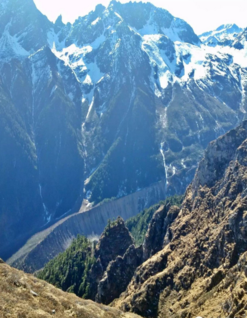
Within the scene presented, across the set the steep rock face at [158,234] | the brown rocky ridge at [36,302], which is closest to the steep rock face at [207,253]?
the steep rock face at [158,234]

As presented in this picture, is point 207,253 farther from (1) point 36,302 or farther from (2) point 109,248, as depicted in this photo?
(2) point 109,248

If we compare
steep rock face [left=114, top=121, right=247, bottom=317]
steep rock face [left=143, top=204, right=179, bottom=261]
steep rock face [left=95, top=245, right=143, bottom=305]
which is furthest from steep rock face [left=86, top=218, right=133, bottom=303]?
steep rock face [left=114, top=121, right=247, bottom=317]

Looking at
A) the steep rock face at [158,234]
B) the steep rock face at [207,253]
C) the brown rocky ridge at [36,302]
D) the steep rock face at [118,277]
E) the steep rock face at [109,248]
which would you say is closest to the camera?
→ the brown rocky ridge at [36,302]

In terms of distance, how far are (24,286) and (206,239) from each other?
45753 mm

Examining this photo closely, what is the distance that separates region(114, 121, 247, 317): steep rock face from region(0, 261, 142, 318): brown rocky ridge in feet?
56.3

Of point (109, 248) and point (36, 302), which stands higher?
point (36, 302)

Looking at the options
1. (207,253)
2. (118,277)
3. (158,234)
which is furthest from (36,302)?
(158,234)

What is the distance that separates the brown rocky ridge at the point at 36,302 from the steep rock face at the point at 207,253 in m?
17.1

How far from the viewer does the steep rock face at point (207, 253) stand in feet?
223

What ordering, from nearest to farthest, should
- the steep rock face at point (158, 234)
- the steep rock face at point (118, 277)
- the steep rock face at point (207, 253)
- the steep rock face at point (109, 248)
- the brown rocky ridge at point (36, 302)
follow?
the brown rocky ridge at point (36, 302), the steep rock face at point (207, 253), the steep rock face at point (118, 277), the steep rock face at point (158, 234), the steep rock face at point (109, 248)

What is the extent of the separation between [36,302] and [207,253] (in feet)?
136

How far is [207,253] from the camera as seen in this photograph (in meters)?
80.9

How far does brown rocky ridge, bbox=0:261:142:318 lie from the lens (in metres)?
51.2

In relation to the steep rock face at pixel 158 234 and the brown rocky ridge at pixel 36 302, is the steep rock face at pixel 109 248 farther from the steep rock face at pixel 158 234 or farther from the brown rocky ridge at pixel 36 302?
the brown rocky ridge at pixel 36 302
